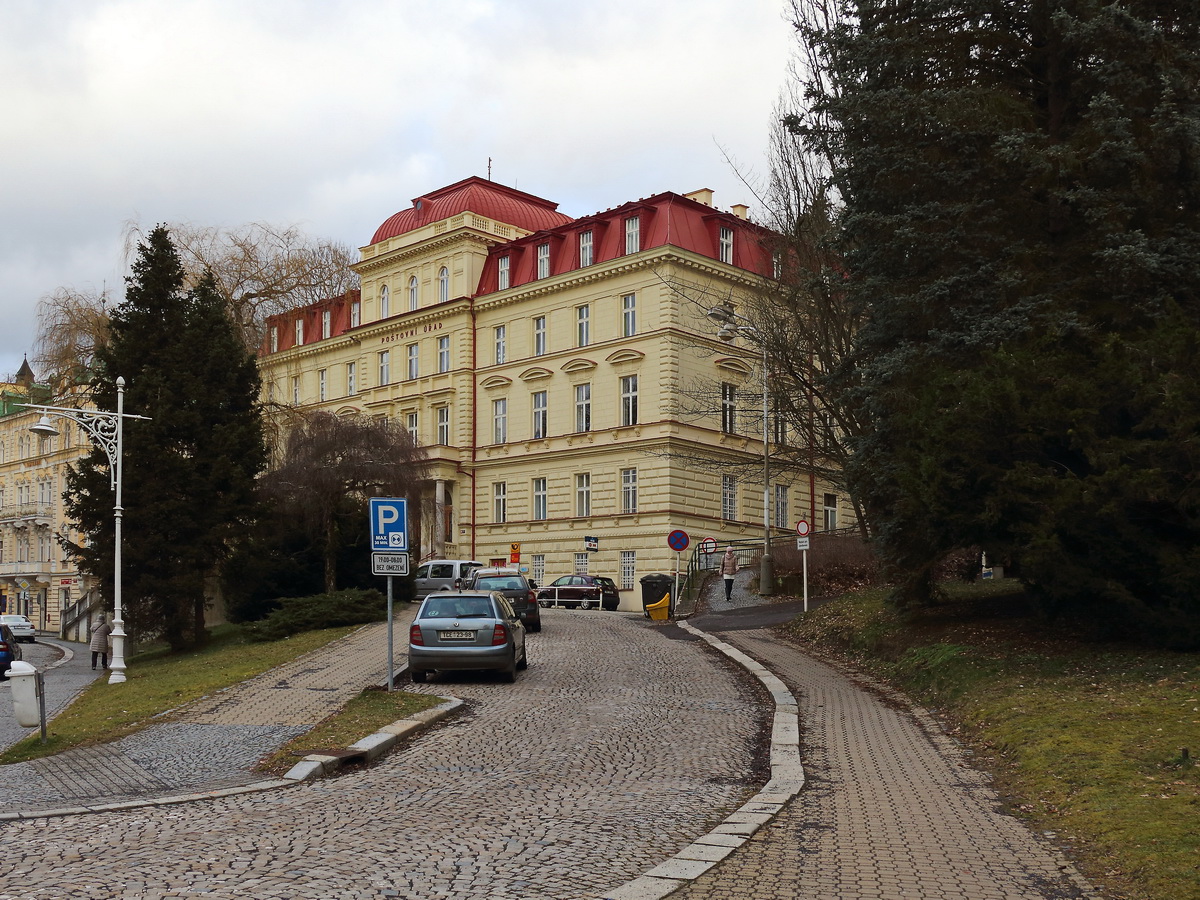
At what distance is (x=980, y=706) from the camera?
15180 mm

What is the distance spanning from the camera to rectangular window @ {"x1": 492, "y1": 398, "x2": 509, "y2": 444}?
60.6 meters

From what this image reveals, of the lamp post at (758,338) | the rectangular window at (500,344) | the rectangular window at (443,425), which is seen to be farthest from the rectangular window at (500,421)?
the lamp post at (758,338)

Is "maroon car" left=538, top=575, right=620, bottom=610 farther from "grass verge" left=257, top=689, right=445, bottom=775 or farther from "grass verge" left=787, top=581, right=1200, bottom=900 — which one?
"grass verge" left=257, top=689, right=445, bottom=775

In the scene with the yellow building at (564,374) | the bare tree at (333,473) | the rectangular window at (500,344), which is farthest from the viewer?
the rectangular window at (500,344)

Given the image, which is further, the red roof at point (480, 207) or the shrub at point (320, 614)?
the red roof at point (480, 207)

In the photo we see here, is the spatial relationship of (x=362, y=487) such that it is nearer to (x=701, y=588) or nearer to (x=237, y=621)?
(x=237, y=621)

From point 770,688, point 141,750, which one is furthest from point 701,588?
point 141,750

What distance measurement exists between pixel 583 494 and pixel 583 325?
7635 millimetres

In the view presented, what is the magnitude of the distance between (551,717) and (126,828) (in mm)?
7551

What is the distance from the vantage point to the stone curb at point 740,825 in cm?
780

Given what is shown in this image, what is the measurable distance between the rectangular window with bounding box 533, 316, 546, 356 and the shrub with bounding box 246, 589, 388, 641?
26.4m

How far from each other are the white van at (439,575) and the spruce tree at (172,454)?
674cm

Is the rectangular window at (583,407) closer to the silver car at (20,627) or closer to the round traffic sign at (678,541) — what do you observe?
the round traffic sign at (678,541)

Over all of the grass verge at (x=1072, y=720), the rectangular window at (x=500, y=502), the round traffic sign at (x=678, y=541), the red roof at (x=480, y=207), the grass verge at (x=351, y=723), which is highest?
the red roof at (x=480, y=207)
